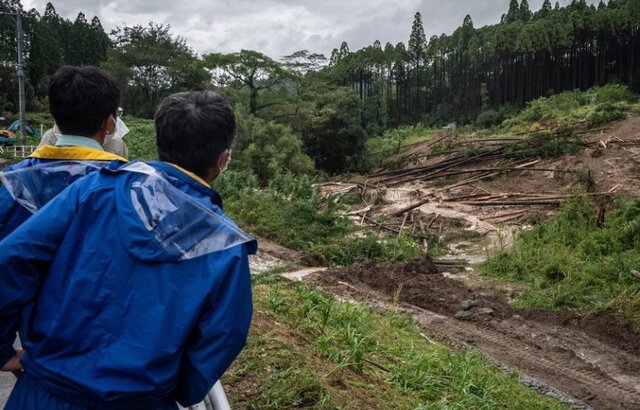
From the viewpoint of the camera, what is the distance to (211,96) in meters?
2.12

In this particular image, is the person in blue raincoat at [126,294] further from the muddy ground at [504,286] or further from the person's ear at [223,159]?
the muddy ground at [504,286]

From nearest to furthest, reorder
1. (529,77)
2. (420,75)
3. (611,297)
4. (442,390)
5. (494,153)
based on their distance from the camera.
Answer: (442,390)
(611,297)
(494,153)
(529,77)
(420,75)

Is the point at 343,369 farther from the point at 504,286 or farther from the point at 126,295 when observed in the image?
the point at 504,286

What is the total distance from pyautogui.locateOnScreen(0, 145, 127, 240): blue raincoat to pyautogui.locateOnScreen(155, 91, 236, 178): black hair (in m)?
0.22

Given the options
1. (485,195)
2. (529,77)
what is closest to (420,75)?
(529,77)

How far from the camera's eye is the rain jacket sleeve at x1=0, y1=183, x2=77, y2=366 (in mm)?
1755

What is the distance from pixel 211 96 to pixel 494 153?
2417cm

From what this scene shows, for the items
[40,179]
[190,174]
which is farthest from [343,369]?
[190,174]

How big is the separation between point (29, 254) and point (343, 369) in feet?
9.40

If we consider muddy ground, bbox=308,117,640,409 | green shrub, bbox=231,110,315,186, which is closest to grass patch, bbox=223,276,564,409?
muddy ground, bbox=308,117,640,409

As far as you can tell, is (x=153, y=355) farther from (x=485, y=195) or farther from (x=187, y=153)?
(x=485, y=195)

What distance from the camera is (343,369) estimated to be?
4281 mm

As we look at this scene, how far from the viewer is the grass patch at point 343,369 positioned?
11.9 ft

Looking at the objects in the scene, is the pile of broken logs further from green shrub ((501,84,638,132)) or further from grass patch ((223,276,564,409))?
grass patch ((223,276,564,409))
